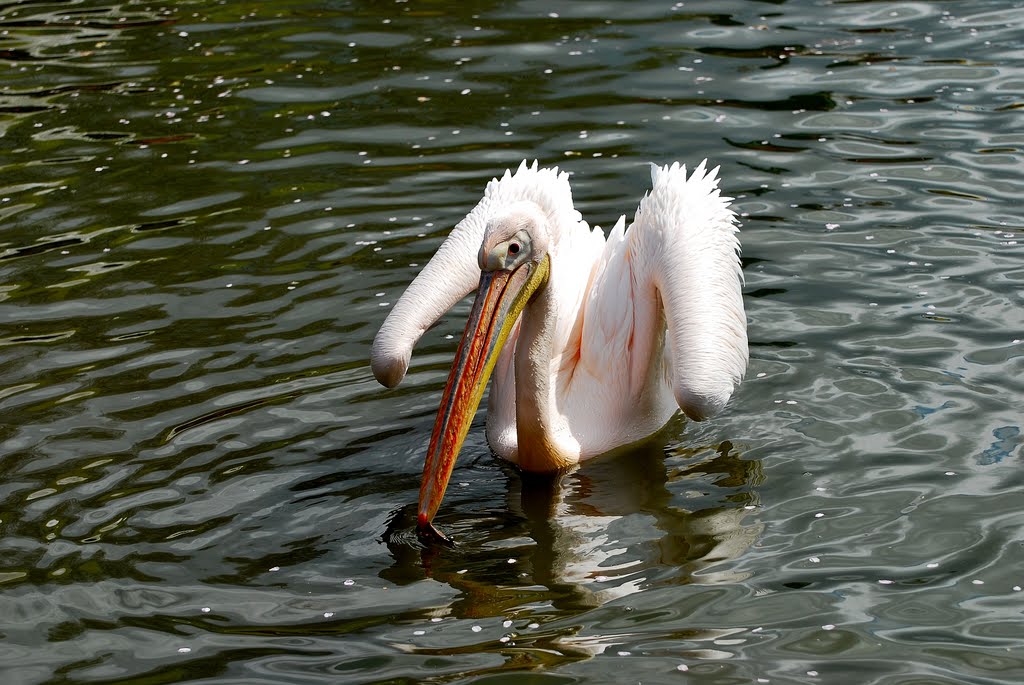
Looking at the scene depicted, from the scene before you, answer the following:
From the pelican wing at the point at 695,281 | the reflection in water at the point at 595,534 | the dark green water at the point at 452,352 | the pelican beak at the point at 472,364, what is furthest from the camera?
the pelican wing at the point at 695,281

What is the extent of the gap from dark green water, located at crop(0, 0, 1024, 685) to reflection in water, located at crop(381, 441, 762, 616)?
17 mm

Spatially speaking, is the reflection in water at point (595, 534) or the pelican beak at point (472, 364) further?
the pelican beak at point (472, 364)

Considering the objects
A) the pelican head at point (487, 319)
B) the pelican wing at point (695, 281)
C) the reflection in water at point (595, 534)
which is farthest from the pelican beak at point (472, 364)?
the pelican wing at point (695, 281)

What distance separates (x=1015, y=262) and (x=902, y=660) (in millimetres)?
3030

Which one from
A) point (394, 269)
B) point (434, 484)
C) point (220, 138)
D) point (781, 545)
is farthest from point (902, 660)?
point (220, 138)

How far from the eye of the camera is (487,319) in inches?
198

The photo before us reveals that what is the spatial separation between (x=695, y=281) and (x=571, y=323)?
2.44ft

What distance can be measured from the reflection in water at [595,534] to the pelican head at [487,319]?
0.22 metres

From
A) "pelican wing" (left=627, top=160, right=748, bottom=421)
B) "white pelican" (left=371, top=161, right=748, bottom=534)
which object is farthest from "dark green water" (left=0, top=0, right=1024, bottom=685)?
"pelican wing" (left=627, top=160, right=748, bottom=421)

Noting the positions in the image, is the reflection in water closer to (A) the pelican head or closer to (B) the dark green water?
(B) the dark green water

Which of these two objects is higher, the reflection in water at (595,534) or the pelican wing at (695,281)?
the pelican wing at (695,281)

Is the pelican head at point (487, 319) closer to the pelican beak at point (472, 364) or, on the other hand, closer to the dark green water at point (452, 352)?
the pelican beak at point (472, 364)

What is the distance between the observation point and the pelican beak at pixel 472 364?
479cm

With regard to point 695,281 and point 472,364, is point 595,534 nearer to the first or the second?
point 472,364
